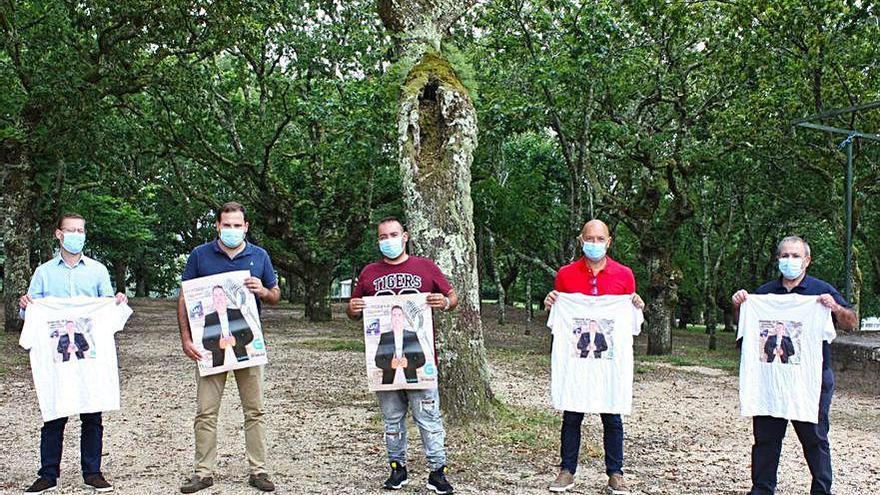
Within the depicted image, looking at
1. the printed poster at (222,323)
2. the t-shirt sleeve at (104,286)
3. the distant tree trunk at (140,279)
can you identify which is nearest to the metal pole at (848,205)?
the printed poster at (222,323)

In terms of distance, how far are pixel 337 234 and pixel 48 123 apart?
9.30 metres

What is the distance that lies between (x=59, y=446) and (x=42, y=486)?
0.94 feet

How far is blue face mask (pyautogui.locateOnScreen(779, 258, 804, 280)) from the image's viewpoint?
542 cm

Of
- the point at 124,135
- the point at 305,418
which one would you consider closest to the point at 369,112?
the point at 305,418

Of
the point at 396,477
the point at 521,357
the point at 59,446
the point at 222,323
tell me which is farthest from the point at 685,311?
the point at 59,446

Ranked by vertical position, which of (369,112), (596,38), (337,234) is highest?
(596,38)

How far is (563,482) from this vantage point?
5.80 m

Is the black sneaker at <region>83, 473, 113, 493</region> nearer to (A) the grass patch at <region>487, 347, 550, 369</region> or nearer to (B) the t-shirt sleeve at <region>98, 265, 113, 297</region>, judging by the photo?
(B) the t-shirt sleeve at <region>98, 265, 113, 297</region>

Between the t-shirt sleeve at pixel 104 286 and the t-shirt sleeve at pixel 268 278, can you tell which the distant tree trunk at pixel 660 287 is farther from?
the t-shirt sleeve at pixel 104 286

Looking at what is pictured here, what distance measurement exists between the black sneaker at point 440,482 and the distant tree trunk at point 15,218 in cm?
1471

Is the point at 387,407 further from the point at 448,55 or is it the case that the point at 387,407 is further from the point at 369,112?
the point at 369,112

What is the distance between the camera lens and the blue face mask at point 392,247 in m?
5.74

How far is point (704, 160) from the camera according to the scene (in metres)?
17.0

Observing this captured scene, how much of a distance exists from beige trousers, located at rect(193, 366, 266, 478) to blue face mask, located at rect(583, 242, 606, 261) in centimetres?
250
